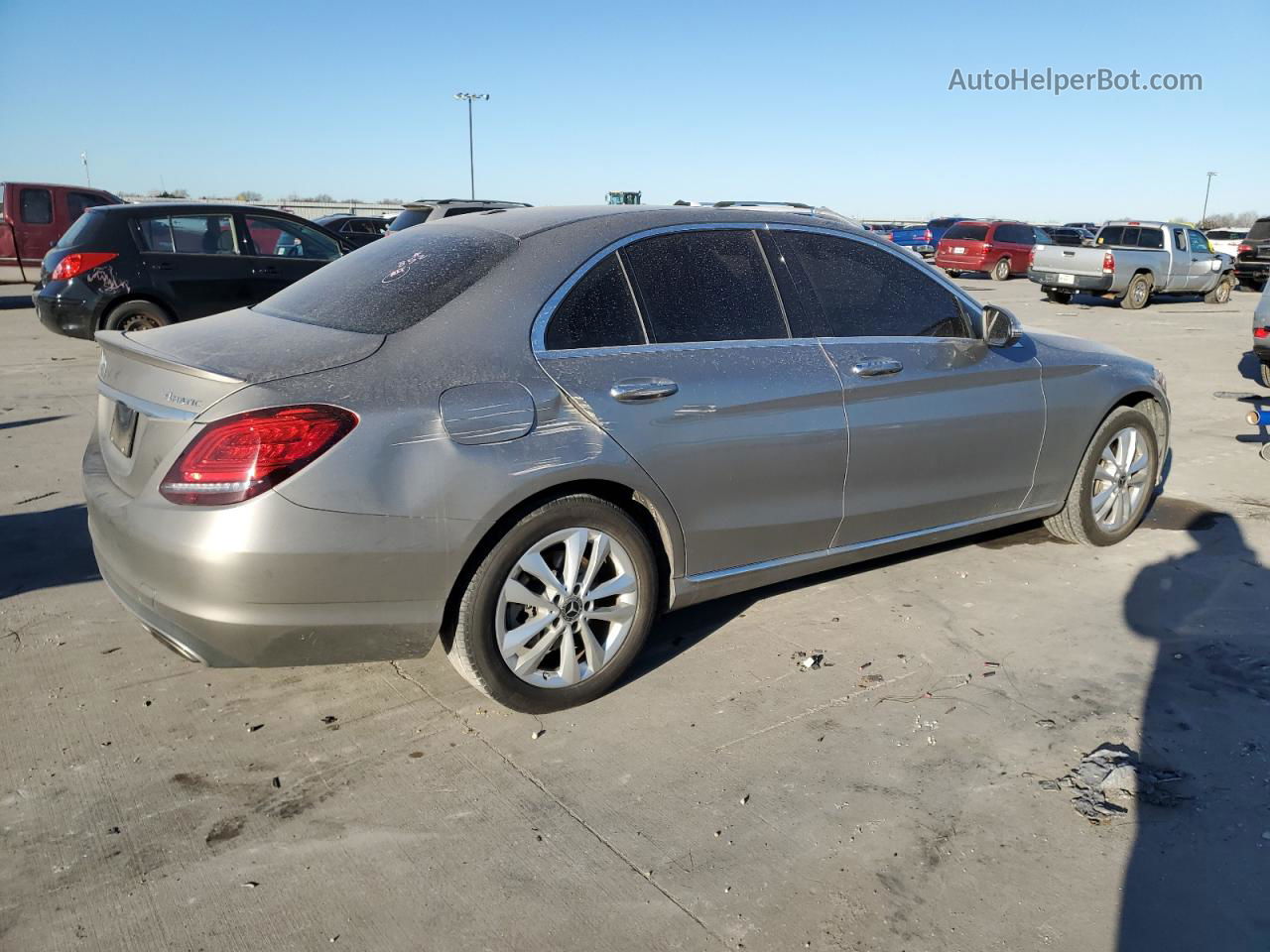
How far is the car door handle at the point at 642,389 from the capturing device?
137 inches

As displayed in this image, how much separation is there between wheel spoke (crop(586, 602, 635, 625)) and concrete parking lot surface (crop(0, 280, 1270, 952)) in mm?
308

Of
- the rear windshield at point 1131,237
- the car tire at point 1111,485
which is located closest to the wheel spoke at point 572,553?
the car tire at point 1111,485

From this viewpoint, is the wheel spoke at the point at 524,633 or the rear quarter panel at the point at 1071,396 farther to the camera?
the rear quarter panel at the point at 1071,396

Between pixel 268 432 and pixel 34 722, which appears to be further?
pixel 34 722

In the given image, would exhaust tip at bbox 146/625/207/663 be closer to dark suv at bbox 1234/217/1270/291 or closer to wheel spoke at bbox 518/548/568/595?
wheel spoke at bbox 518/548/568/595

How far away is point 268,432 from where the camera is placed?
2.92 m

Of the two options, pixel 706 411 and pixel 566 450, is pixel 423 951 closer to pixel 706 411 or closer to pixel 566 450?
pixel 566 450

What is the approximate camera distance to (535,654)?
3400mm

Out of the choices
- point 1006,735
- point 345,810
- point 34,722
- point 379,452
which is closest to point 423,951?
point 345,810

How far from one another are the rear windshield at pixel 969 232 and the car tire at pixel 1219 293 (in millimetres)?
6495

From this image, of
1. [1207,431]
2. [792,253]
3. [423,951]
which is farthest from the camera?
[1207,431]

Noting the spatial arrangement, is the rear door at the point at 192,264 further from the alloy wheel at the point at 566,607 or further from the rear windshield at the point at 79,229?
the alloy wheel at the point at 566,607

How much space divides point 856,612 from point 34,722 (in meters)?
3.14

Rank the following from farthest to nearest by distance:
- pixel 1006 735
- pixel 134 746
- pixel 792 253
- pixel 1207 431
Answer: pixel 1207 431, pixel 792 253, pixel 1006 735, pixel 134 746
